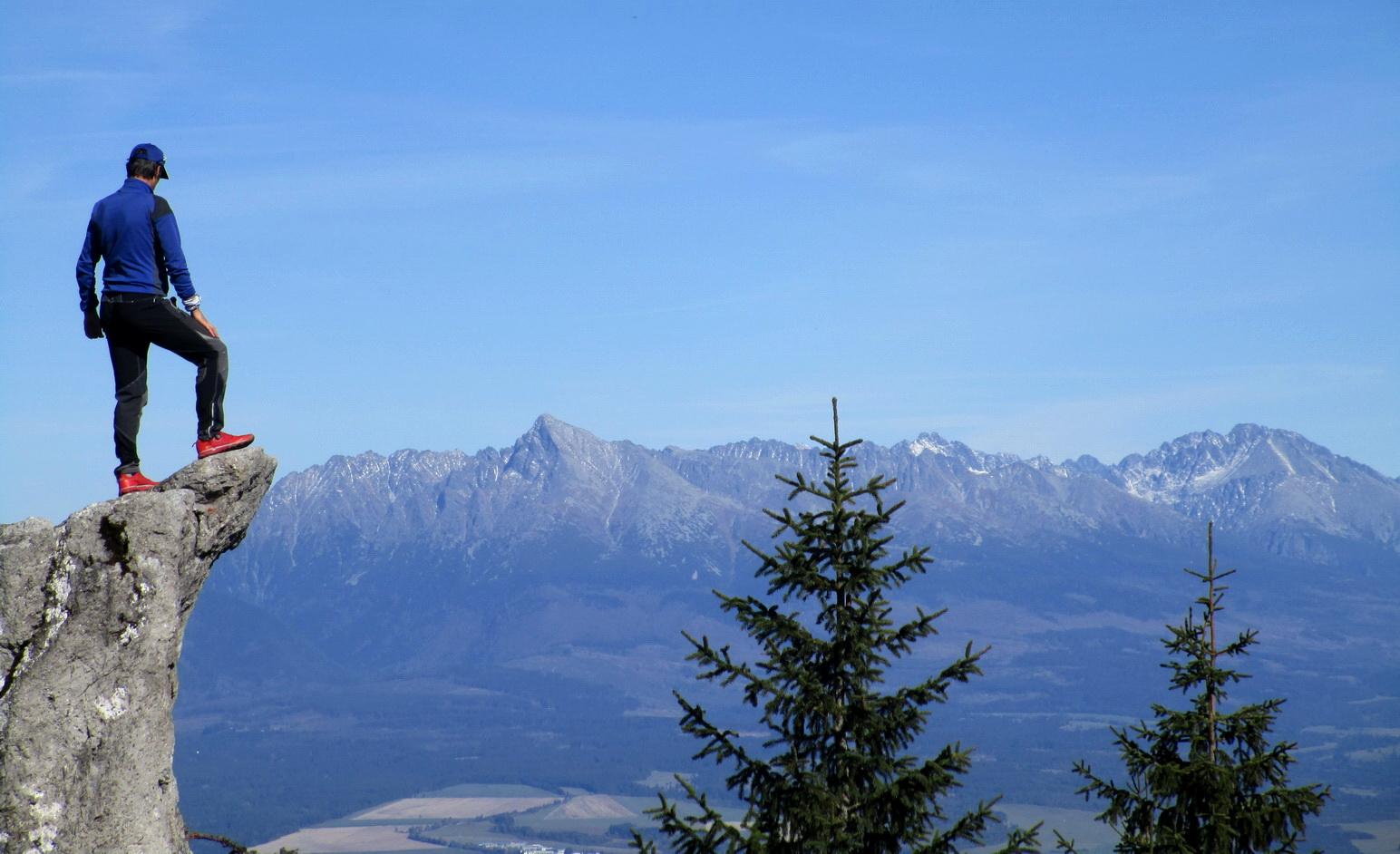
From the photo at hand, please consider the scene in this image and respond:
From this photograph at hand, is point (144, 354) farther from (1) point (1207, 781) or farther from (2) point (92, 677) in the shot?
(1) point (1207, 781)

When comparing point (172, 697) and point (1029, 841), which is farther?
point (1029, 841)

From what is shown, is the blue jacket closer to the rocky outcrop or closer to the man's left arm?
the man's left arm

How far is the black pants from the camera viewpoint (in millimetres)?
14398

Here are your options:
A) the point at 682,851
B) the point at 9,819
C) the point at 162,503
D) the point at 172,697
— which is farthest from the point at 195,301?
the point at 682,851

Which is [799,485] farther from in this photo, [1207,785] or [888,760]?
[1207,785]

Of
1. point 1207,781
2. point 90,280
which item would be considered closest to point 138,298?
point 90,280

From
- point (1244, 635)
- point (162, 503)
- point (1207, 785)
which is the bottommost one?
point (1207, 785)

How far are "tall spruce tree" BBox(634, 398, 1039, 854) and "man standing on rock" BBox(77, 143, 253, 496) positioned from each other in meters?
5.59

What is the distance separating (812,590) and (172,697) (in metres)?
6.53

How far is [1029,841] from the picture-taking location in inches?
601

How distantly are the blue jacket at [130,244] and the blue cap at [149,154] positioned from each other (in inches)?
8.8

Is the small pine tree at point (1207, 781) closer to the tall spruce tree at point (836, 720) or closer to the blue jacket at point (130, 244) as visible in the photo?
the tall spruce tree at point (836, 720)

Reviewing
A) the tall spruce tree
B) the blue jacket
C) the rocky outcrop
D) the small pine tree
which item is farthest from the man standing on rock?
the small pine tree

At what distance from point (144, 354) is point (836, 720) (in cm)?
789
